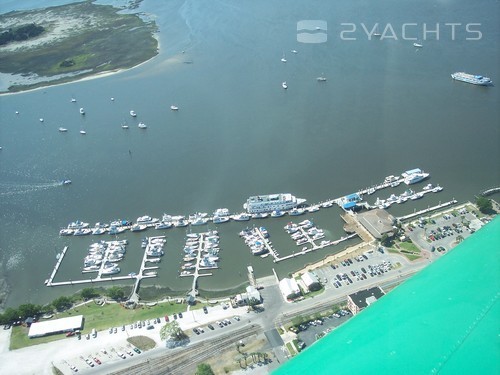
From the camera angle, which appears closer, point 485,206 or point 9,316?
point 9,316

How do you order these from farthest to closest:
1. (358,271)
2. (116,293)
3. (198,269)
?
(198,269) → (116,293) → (358,271)

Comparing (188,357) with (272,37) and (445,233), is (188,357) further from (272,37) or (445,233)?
(272,37)

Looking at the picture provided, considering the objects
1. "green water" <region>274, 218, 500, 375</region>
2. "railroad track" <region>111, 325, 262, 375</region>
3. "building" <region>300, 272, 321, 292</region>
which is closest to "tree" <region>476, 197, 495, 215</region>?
"building" <region>300, 272, 321, 292</region>

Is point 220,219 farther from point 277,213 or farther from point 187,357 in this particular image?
point 187,357

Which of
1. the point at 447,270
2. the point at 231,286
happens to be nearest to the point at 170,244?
the point at 231,286

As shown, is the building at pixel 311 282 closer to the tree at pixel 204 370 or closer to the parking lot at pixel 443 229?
the parking lot at pixel 443 229

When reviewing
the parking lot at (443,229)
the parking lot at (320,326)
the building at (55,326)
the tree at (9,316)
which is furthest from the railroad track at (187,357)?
the parking lot at (443,229)

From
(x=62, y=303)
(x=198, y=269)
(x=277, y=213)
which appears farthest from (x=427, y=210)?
(x=62, y=303)

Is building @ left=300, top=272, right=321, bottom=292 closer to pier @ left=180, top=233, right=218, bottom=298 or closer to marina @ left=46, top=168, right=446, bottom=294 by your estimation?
marina @ left=46, top=168, right=446, bottom=294
